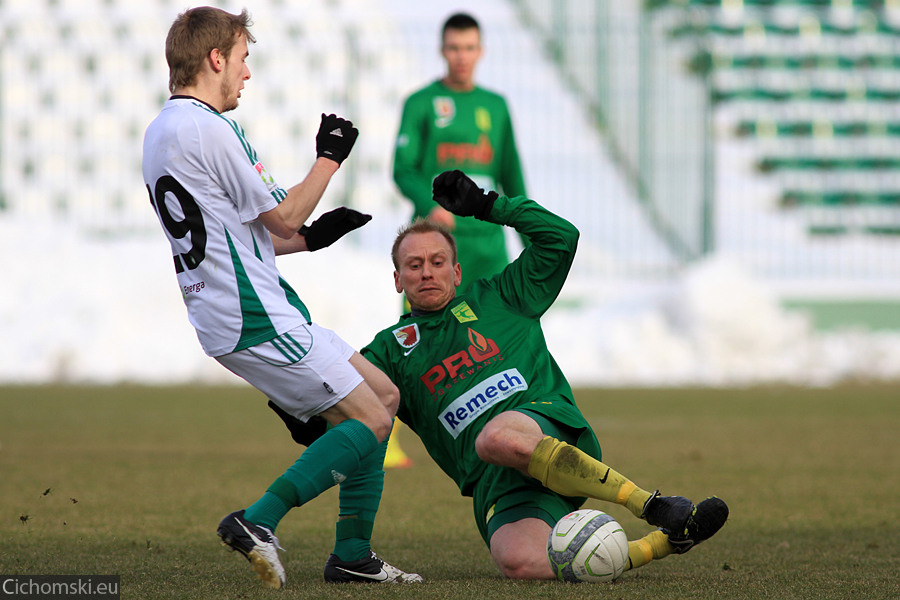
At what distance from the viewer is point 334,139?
3.18 metres

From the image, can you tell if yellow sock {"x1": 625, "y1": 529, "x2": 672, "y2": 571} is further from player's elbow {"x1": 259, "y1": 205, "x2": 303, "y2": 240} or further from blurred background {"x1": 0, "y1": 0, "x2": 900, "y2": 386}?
blurred background {"x1": 0, "y1": 0, "x2": 900, "y2": 386}

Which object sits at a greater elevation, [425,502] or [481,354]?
[481,354]

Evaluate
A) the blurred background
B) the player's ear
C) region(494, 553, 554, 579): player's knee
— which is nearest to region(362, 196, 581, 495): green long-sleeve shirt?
region(494, 553, 554, 579): player's knee

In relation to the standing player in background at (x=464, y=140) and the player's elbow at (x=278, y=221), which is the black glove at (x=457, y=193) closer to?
the player's elbow at (x=278, y=221)

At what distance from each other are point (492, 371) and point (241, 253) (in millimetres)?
855

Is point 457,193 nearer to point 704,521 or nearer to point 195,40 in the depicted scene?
point 195,40

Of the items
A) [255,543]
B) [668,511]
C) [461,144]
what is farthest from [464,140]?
[255,543]

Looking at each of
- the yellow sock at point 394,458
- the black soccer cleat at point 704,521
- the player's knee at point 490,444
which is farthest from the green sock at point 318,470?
the yellow sock at point 394,458

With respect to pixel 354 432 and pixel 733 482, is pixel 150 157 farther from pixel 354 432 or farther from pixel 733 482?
pixel 733 482

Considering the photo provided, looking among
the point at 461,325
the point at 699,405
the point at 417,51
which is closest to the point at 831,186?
the point at 417,51

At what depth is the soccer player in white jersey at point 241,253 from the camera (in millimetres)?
2988

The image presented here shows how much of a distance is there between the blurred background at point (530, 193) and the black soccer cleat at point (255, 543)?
1070cm

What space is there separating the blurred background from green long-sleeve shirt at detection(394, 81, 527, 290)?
25.8ft

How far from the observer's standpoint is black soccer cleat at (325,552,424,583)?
320cm
